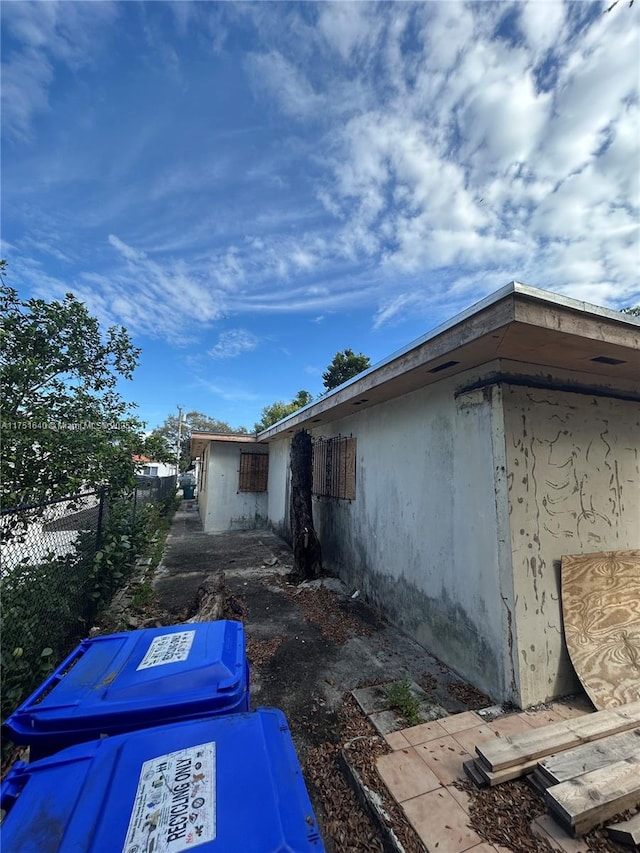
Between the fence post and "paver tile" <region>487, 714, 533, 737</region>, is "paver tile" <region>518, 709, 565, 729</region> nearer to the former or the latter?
"paver tile" <region>487, 714, 533, 737</region>

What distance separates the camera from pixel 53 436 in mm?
3094

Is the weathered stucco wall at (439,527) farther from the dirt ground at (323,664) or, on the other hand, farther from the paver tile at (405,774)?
the paver tile at (405,774)

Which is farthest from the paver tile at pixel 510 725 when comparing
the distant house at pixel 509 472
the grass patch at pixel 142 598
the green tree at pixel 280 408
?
the green tree at pixel 280 408

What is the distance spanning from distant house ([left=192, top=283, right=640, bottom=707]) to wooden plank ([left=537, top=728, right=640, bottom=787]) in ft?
2.00

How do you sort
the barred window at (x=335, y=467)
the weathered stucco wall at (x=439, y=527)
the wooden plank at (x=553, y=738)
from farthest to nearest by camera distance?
the barred window at (x=335, y=467), the weathered stucco wall at (x=439, y=527), the wooden plank at (x=553, y=738)

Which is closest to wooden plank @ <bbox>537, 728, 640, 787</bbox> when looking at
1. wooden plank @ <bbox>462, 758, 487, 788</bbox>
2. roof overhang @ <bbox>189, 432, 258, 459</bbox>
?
wooden plank @ <bbox>462, 758, 487, 788</bbox>

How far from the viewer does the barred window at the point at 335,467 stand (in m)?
5.50

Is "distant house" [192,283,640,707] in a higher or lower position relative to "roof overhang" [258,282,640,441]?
lower

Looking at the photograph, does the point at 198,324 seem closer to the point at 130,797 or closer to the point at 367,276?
the point at 367,276

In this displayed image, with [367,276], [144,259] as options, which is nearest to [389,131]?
[367,276]

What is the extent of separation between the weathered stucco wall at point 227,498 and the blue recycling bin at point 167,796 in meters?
9.44

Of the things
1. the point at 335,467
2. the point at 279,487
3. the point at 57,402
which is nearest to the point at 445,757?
the point at 57,402

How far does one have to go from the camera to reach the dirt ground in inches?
73.8

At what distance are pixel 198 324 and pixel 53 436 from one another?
1215 centimetres
